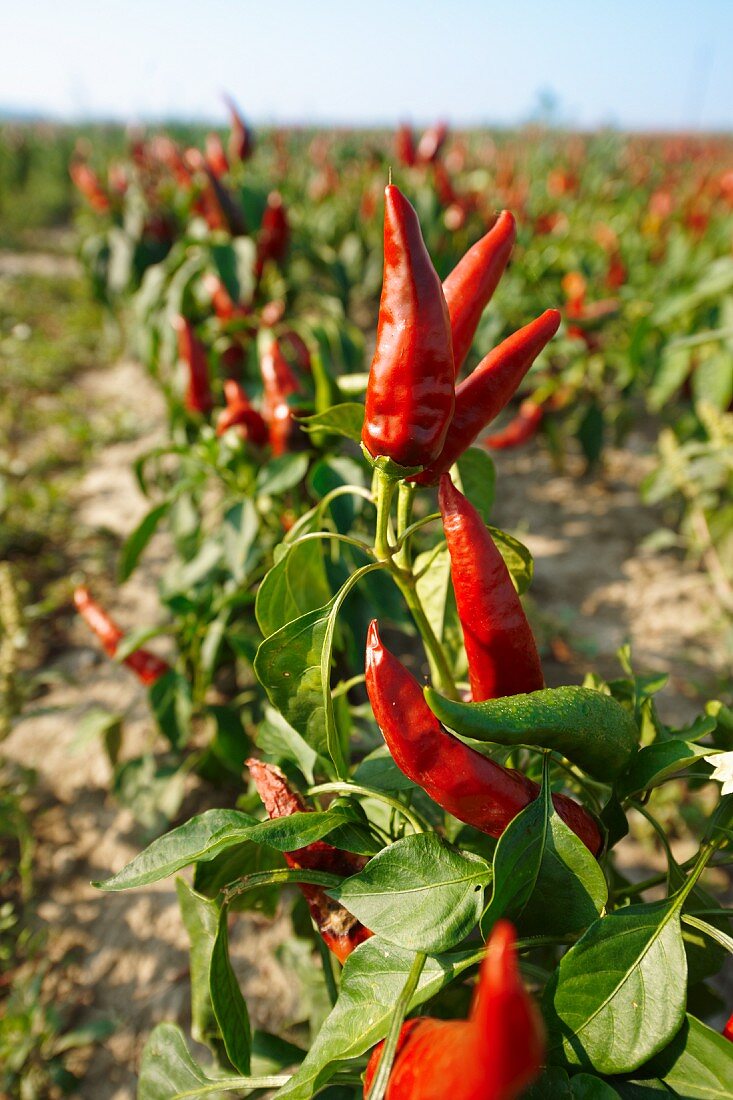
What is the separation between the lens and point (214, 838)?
0.73 metres

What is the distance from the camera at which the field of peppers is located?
0.65m

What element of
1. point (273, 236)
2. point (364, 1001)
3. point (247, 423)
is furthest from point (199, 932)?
point (273, 236)

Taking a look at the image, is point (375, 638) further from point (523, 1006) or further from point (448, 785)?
point (523, 1006)

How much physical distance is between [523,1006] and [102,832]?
1699 mm

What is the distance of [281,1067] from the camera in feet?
3.30

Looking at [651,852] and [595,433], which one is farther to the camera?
[595,433]

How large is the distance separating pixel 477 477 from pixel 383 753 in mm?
373

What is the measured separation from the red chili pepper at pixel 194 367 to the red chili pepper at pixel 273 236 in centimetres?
52

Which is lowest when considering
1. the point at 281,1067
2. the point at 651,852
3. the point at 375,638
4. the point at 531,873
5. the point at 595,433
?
the point at 651,852

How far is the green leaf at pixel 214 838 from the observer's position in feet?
2.28

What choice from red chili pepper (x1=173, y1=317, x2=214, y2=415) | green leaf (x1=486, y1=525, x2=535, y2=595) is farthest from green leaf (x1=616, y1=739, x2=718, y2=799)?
red chili pepper (x1=173, y1=317, x2=214, y2=415)

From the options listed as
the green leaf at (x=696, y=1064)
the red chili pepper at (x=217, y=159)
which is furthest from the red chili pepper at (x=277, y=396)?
the red chili pepper at (x=217, y=159)

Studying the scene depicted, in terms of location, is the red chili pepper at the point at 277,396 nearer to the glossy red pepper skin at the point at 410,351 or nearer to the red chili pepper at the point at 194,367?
the red chili pepper at the point at 194,367

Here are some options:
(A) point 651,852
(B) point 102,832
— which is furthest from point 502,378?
(B) point 102,832
